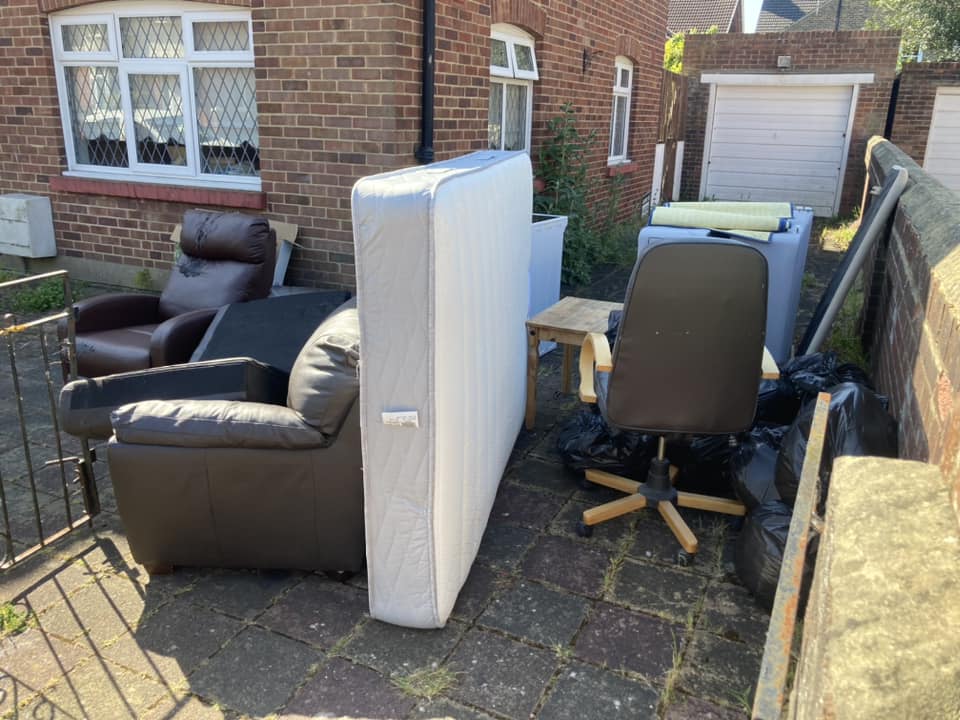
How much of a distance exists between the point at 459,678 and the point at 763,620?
110cm

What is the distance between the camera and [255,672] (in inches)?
92.5

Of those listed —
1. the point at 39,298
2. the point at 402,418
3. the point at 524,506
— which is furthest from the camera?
the point at 39,298

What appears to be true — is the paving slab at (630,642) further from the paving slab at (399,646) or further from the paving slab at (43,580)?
the paving slab at (43,580)

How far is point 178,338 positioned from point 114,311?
0.83 meters

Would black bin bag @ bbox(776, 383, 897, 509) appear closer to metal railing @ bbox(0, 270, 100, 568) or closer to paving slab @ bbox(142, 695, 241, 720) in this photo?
paving slab @ bbox(142, 695, 241, 720)

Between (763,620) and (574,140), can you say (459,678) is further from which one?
(574,140)

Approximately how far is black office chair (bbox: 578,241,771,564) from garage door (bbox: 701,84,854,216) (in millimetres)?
10866

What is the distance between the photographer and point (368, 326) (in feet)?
7.41

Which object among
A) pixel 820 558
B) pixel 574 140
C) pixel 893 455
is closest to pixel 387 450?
pixel 820 558

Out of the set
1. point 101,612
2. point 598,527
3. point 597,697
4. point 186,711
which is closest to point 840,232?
point 598,527

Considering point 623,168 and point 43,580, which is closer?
point 43,580

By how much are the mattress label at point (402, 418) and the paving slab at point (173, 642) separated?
3.07ft

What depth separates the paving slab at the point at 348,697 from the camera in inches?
86.4

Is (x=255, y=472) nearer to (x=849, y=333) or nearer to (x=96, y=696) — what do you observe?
(x=96, y=696)
